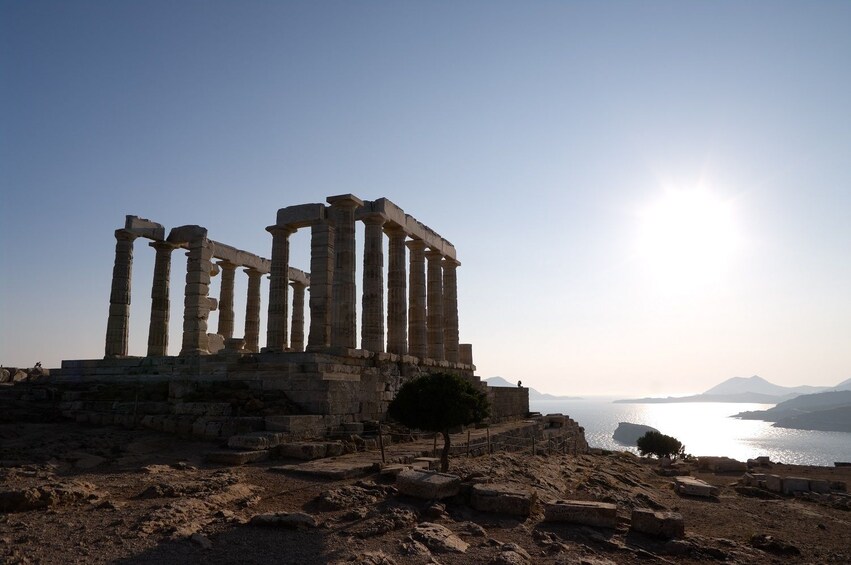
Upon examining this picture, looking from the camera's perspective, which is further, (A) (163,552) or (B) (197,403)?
(B) (197,403)

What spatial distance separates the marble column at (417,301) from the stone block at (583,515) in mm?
20193

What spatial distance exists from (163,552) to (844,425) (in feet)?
779

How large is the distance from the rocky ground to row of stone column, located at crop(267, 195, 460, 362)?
1000 cm

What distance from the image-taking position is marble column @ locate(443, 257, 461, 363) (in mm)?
35438

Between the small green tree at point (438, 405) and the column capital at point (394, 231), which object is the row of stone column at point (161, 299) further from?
the small green tree at point (438, 405)

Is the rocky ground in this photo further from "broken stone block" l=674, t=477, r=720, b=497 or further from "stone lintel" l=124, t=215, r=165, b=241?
"stone lintel" l=124, t=215, r=165, b=241

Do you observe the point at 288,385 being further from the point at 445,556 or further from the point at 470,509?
the point at 445,556

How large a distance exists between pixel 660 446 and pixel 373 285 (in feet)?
122

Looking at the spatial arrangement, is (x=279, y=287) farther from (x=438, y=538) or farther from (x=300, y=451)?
(x=438, y=538)

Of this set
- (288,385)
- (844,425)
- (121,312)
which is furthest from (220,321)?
(844,425)

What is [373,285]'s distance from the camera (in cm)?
2736

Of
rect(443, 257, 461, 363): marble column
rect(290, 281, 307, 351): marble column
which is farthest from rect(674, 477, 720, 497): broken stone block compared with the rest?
rect(290, 281, 307, 351): marble column

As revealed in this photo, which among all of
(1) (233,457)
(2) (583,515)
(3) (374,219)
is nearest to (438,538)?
(2) (583,515)

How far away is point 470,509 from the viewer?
11836 millimetres
